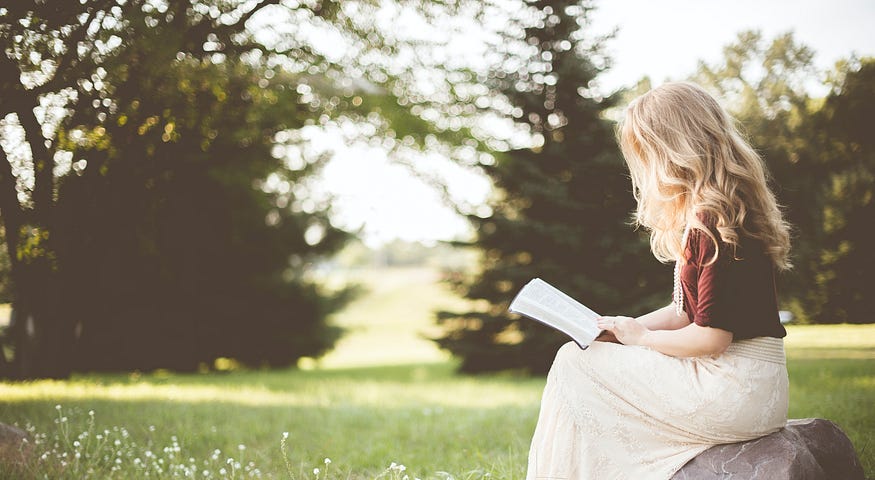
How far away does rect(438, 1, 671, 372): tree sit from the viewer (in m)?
8.23

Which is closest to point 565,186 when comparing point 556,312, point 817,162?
point 817,162

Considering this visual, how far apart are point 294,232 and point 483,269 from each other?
3.88 m

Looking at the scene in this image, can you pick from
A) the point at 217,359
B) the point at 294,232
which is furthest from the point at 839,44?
the point at 217,359

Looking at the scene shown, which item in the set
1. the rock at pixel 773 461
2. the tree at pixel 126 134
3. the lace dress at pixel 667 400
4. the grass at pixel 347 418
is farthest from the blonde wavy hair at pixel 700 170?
the tree at pixel 126 134

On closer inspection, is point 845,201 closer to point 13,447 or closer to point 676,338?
point 676,338

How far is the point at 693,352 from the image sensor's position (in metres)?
2.27

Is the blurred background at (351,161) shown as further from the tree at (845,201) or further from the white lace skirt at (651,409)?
the white lace skirt at (651,409)

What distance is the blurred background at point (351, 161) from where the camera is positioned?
Answer: 4574 mm

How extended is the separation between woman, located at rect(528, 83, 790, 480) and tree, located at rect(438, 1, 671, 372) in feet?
19.1

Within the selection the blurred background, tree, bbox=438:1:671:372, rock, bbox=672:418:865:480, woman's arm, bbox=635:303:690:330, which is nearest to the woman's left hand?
woman's arm, bbox=635:303:690:330

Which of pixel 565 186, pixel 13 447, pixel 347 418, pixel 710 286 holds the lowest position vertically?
pixel 347 418

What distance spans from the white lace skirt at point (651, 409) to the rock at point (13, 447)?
284 centimetres

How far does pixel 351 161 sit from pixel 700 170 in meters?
7.70

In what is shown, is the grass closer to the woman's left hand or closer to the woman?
the woman
